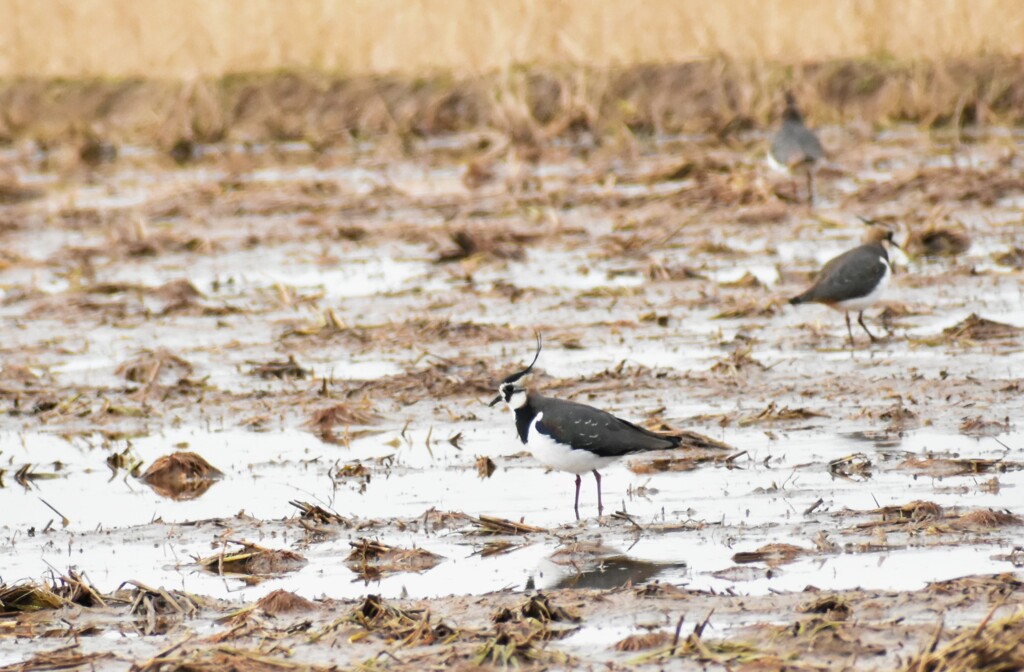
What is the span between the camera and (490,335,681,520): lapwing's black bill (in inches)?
321

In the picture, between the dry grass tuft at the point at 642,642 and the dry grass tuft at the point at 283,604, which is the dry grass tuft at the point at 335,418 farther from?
the dry grass tuft at the point at 642,642

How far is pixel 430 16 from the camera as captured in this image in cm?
2750

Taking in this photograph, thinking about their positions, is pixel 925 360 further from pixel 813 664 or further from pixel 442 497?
pixel 813 664

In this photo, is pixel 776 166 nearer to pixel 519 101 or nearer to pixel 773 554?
pixel 519 101

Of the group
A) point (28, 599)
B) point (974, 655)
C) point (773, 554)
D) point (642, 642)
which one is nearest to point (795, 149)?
point (773, 554)

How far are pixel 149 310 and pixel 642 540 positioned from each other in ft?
26.4

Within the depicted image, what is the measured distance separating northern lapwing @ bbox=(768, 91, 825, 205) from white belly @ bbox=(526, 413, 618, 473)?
10405 millimetres

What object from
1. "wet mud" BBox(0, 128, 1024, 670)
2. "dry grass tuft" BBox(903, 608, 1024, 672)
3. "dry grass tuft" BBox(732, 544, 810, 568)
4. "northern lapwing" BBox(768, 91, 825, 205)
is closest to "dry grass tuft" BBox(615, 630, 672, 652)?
"wet mud" BBox(0, 128, 1024, 670)

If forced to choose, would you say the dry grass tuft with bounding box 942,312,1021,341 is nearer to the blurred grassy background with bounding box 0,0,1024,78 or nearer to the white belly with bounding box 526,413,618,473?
the white belly with bounding box 526,413,618,473

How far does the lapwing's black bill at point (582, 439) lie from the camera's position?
8156 mm

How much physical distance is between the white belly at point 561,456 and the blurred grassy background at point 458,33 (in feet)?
56.8

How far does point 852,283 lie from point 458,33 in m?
16.3

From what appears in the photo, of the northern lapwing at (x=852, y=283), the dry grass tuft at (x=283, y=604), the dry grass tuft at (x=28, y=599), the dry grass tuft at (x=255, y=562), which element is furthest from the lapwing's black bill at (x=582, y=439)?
the northern lapwing at (x=852, y=283)

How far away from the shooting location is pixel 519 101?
2452 centimetres
